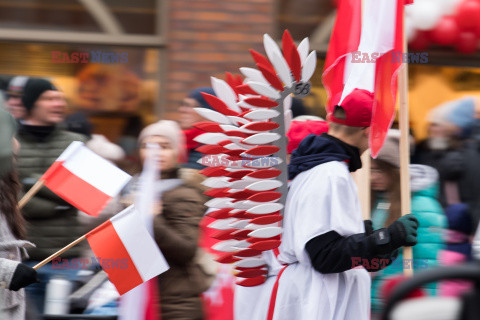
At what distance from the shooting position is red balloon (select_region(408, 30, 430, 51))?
7898 mm

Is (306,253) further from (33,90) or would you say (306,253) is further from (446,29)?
(446,29)

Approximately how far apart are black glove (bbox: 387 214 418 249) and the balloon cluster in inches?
162

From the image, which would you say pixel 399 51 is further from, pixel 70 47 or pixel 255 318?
pixel 70 47

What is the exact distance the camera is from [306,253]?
393 cm

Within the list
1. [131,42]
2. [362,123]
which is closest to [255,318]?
[362,123]

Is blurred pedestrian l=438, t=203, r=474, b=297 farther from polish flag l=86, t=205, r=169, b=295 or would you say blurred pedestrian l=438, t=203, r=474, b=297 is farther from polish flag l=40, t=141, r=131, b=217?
polish flag l=40, t=141, r=131, b=217

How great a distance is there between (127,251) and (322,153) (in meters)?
1.12

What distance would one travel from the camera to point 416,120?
815 cm

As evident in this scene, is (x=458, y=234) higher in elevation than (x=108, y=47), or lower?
lower

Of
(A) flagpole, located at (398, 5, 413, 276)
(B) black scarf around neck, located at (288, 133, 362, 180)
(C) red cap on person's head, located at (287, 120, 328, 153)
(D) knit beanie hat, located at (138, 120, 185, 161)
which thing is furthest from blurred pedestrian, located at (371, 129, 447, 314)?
(D) knit beanie hat, located at (138, 120, 185, 161)

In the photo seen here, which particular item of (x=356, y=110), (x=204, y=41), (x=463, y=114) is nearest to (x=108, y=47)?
(x=204, y=41)

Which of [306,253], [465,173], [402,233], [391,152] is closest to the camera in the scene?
[402,233]

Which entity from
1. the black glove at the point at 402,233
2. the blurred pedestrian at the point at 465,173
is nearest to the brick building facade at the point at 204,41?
the blurred pedestrian at the point at 465,173

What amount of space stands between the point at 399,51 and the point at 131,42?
3621 millimetres
